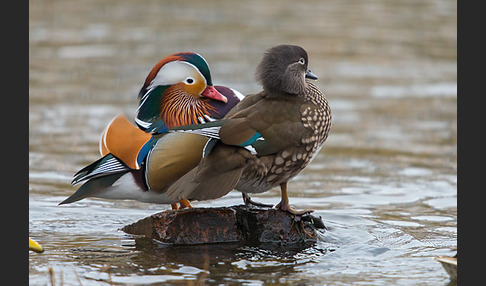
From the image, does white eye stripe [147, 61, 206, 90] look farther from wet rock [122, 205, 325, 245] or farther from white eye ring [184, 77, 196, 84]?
wet rock [122, 205, 325, 245]

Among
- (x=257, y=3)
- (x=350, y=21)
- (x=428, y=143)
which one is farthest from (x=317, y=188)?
(x=257, y=3)

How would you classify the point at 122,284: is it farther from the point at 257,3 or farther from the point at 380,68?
the point at 257,3

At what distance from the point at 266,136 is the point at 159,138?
839 mm

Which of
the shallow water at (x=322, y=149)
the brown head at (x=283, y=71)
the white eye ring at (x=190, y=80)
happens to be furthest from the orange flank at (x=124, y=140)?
the brown head at (x=283, y=71)

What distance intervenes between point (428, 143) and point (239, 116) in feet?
15.7

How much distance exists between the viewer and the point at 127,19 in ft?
56.3

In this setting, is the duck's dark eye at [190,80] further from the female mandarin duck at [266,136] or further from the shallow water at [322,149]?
the shallow water at [322,149]

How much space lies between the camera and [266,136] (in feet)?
19.8

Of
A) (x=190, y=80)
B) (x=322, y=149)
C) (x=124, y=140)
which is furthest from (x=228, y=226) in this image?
(x=322, y=149)

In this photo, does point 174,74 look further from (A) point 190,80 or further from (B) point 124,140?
(B) point 124,140

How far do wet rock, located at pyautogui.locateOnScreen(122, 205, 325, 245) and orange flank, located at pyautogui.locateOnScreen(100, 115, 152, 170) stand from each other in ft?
1.85

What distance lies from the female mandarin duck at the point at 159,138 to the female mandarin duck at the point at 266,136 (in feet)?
0.70

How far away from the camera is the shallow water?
592 cm

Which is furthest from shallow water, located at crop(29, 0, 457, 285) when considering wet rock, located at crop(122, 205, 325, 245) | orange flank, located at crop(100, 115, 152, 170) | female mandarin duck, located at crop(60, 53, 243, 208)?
orange flank, located at crop(100, 115, 152, 170)
